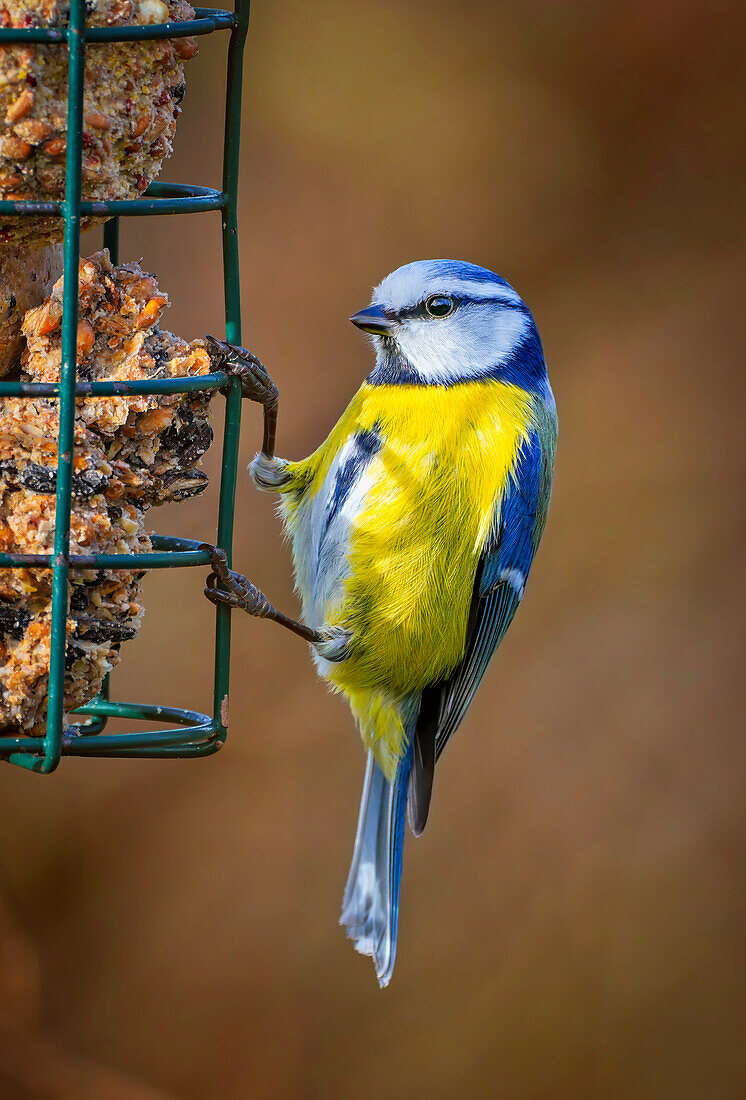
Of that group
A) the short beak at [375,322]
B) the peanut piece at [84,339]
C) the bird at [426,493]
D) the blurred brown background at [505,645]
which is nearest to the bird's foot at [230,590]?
the bird at [426,493]

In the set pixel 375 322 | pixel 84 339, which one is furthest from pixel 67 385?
pixel 375 322

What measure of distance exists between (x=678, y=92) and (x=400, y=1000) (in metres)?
2.78

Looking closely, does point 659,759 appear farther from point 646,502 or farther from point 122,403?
point 122,403

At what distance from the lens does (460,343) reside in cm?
268

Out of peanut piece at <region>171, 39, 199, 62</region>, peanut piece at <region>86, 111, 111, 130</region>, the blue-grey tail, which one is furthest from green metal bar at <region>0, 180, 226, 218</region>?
the blue-grey tail

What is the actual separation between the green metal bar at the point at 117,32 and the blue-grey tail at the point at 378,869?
173 centimetres

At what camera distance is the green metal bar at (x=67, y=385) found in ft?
5.47

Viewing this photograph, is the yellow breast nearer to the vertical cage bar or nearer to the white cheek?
the white cheek

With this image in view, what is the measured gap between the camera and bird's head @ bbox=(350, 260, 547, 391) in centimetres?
262

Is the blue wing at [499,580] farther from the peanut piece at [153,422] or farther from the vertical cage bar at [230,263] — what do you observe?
the peanut piece at [153,422]

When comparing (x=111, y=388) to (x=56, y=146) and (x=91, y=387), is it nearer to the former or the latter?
(x=91, y=387)

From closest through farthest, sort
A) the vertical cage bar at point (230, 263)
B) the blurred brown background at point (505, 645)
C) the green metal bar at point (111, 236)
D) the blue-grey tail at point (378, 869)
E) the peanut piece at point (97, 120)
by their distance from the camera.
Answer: the peanut piece at point (97, 120), the vertical cage bar at point (230, 263), the green metal bar at point (111, 236), the blue-grey tail at point (378, 869), the blurred brown background at point (505, 645)

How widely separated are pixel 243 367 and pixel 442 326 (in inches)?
25.1

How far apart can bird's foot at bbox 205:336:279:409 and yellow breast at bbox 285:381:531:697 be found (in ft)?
1.03
